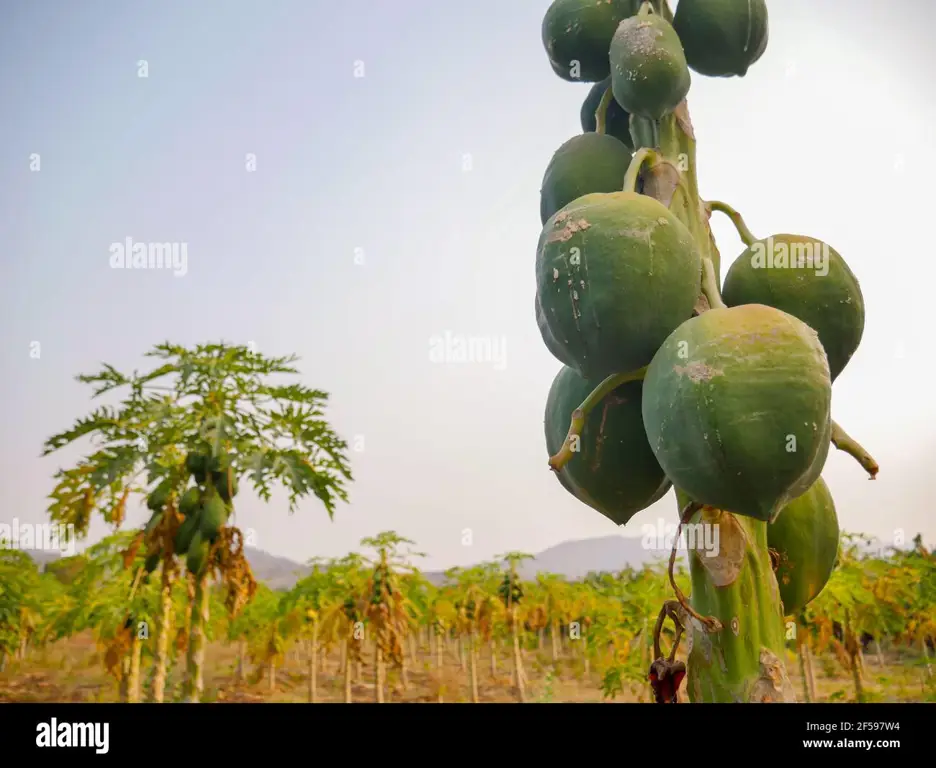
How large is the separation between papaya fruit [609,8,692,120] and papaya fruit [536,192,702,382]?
0.24 meters

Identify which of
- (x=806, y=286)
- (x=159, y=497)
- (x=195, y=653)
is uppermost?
(x=159, y=497)

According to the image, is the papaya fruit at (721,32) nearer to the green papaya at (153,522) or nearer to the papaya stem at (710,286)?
the papaya stem at (710,286)

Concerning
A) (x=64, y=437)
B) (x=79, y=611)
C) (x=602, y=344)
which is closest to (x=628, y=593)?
(x=79, y=611)

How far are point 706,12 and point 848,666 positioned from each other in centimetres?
955

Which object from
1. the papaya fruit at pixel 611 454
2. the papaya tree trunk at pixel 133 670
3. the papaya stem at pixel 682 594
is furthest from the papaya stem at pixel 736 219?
the papaya tree trunk at pixel 133 670

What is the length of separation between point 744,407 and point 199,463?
440 cm

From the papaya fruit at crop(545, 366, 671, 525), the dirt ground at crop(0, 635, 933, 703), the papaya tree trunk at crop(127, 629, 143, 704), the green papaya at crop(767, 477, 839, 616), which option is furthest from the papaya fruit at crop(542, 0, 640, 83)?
the dirt ground at crop(0, 635, 933, 703)

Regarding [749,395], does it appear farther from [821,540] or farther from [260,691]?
[260,691]

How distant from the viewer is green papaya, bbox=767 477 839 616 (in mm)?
1079

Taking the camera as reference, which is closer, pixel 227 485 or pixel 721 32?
pixel 721 32

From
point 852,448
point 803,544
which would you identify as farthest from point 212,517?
point 852,448

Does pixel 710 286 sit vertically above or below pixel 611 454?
above

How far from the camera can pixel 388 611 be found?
9391mm

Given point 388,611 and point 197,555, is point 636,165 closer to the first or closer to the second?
point 197,555
